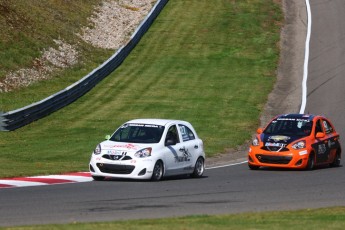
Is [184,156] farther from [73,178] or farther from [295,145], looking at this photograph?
[295,145]

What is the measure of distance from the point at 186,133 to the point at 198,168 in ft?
3.04

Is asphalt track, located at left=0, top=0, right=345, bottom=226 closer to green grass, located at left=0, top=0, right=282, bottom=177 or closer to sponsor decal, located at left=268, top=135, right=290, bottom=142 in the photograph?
sponsor decal, located at left=268, top=135, right=290, bottom=142

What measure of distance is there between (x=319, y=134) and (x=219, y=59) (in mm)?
22013

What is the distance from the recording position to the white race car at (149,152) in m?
21.3

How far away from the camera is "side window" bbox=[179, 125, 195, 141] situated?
23.4 m

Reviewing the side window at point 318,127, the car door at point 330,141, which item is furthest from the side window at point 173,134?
the car door at point 330,141

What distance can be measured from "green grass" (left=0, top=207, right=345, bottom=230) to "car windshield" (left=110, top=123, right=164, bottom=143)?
7.32 m

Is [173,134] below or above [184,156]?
above

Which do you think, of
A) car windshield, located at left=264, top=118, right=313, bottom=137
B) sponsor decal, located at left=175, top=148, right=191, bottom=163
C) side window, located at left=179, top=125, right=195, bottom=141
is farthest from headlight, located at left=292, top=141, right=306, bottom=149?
sponsor decal, located at left=175, top=148, right=191, bottom=163

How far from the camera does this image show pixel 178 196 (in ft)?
59.9

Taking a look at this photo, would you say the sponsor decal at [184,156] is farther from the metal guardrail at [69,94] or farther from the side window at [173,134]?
the metal guardrail at [69,94]

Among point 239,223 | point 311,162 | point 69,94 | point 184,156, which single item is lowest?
point 69,94

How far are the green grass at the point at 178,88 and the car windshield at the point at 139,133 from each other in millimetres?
Result: 2005

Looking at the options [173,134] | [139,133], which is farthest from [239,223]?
[173,134]
